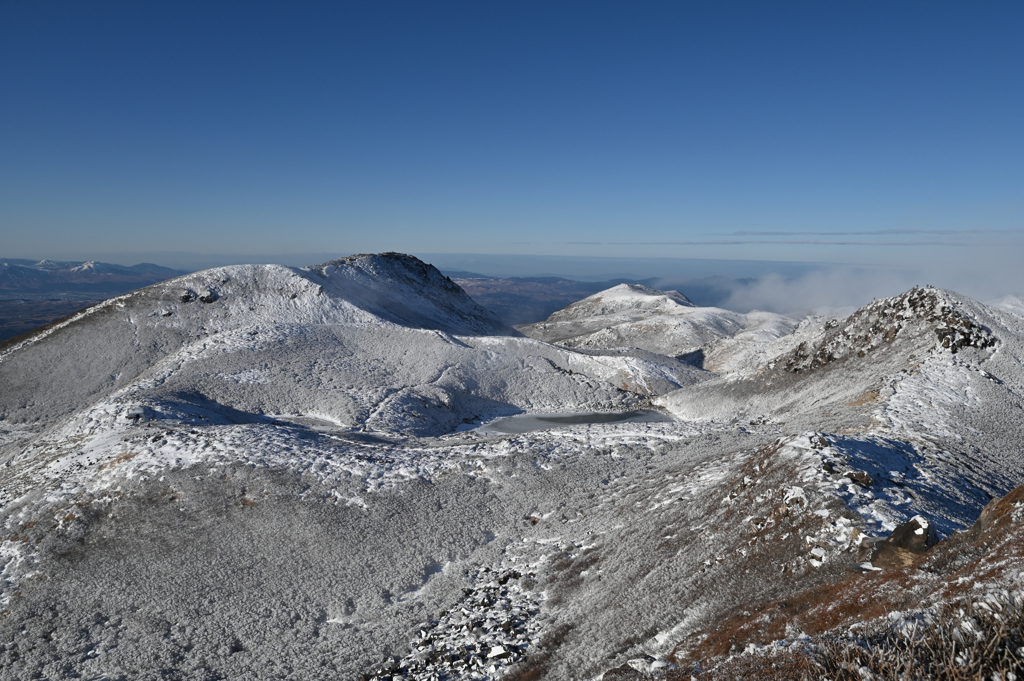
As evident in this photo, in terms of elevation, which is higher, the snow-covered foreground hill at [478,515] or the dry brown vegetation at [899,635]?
the dry brown vegetation at [899,635]

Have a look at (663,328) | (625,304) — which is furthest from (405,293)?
(625,304)

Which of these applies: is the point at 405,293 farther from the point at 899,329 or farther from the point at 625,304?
the point at 625,304

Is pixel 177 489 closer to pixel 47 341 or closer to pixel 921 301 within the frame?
pixel 47 341

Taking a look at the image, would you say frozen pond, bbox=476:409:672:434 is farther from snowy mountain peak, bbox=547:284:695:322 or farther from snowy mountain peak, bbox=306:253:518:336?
snowy mountain peak, bbox=547:284:695:322

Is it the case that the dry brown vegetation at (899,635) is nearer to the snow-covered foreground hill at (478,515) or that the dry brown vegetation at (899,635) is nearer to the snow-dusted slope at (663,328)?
the snow-covered foreground hill at (478,515)

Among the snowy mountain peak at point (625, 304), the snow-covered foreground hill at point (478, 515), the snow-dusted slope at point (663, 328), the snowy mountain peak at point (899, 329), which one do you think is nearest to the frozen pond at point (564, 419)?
the snow-covered foreground hill at point (478, 515)

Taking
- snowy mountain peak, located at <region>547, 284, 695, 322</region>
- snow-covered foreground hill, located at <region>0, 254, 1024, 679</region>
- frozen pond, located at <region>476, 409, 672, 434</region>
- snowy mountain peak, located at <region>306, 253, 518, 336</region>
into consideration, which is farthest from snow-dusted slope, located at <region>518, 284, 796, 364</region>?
snow-covered foreground hill, located at <region>0, 254, 1024, 679</region>

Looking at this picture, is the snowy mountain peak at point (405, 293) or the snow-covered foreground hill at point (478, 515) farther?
the snowy mountain peak at point (405, 293)
